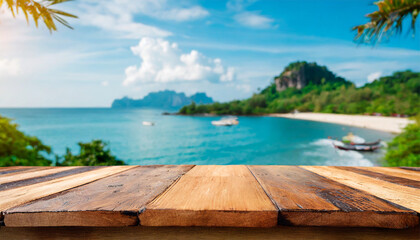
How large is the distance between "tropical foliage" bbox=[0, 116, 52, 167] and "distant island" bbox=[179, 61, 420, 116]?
1077 inches

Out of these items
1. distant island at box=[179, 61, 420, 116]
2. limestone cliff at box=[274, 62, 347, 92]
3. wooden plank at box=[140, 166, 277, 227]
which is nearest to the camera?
wooden plank at box=[140, 166, 277, 227]

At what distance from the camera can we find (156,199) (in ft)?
1.61

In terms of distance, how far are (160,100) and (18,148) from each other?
134577mm

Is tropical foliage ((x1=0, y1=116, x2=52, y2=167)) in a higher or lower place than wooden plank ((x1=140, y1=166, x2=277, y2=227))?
lower

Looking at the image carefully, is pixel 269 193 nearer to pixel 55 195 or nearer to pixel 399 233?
pixel 399 233

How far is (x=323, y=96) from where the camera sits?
4619 centimetres

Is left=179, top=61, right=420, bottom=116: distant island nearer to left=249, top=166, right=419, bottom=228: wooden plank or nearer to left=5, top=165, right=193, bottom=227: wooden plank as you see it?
left=249, top=166, right=419, bottom=228: wooden plank

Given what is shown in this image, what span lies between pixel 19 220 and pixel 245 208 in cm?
46

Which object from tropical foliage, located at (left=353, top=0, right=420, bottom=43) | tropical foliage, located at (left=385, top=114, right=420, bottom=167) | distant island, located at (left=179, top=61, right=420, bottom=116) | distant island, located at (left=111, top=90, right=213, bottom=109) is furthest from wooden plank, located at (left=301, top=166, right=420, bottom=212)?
distant island, located at (left=111, top=90, right=213, bottom=109)

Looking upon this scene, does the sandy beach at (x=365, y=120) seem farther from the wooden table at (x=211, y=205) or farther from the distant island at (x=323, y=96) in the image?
the wooden table at (x=211, y=205)

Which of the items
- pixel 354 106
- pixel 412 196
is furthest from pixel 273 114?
Answer: pixel 412 196

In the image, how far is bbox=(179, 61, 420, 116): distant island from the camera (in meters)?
32.2

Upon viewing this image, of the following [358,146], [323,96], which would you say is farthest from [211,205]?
[323,96]

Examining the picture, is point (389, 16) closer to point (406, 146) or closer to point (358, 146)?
point (406, 146)
